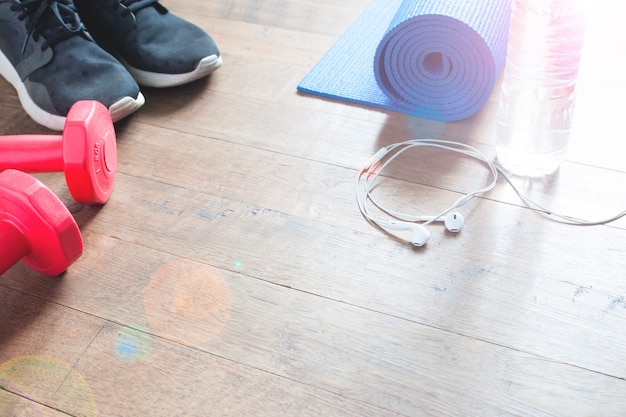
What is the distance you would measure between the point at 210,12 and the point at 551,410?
4.44 feet

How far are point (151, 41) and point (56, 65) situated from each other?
222mm

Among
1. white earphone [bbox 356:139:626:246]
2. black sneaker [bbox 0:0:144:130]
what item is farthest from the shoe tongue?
white earphone [bbox 356:139:626:246]

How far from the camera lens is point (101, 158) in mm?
1147

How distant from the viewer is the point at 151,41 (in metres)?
1.47

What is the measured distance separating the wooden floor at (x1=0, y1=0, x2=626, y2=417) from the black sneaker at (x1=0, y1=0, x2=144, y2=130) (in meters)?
0.07

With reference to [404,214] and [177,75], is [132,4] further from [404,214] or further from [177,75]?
[404,214]

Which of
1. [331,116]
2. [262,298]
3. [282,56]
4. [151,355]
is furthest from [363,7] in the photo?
[151,355]

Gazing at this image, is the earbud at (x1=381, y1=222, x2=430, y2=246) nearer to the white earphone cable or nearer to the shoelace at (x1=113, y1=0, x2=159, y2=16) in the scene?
the white earphone cable

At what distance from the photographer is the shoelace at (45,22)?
1.35m

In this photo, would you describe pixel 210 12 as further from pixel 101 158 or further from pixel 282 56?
pixel 101 158

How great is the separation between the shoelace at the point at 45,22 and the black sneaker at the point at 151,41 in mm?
122

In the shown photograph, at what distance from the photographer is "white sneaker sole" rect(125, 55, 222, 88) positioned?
4.70 ft

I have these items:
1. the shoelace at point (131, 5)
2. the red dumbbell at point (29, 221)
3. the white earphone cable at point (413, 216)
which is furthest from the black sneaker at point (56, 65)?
the white earphone cable at point (413, 216)

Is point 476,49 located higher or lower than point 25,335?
higher
